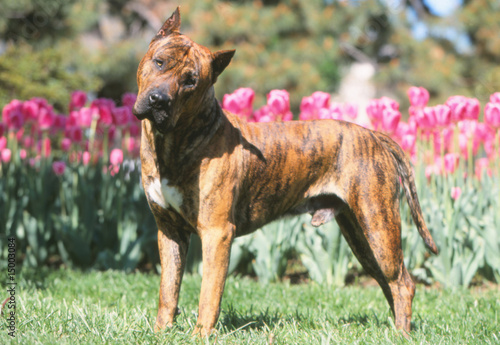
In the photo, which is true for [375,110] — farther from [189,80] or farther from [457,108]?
[189,80]

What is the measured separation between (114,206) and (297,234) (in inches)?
69.6

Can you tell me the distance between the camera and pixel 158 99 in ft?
8.20

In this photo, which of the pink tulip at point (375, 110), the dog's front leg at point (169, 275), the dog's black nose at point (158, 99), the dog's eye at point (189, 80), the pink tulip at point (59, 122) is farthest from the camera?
the pink tulip at point (59, 122)

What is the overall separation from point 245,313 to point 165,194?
1.25 meters

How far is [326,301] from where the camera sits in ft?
14.0

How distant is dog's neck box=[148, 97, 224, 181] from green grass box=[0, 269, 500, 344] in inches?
32.3

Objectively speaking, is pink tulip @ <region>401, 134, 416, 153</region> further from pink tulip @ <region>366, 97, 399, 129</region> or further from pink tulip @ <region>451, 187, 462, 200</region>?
pink tulip @ <region>451, 187, 462, 200</region>

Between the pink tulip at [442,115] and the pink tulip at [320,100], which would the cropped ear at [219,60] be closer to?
the pink tulip at [320,100]

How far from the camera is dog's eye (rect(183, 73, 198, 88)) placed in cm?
266

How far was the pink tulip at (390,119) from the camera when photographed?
16.4ft

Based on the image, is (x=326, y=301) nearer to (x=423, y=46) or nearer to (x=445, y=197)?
(x=445, y=197)

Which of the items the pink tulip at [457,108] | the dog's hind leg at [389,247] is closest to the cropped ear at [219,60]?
the dog's hind leg at [389,247]

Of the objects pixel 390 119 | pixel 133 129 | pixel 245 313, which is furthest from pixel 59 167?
pixel 390 119

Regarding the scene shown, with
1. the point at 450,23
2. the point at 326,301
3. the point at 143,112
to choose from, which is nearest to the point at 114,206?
the point at 326,301
